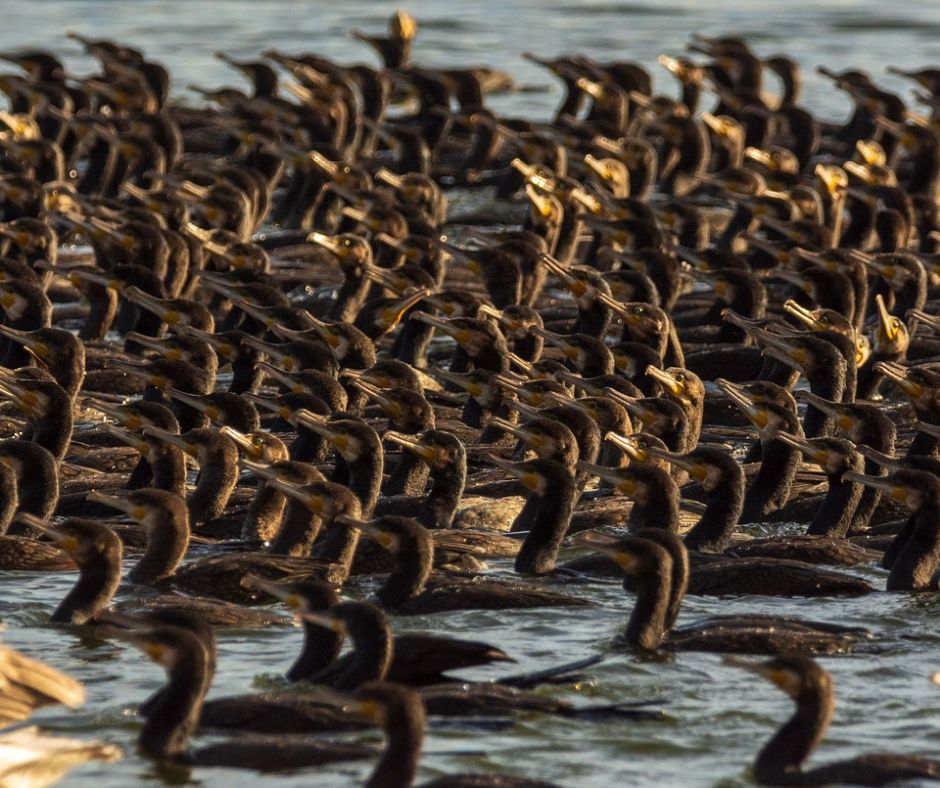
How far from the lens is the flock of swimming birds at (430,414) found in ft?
34.4

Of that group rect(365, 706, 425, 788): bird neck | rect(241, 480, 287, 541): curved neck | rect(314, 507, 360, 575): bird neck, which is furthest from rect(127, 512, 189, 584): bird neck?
rect(365, 706, 425, 788): bird neck

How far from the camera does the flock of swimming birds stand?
10.5 m

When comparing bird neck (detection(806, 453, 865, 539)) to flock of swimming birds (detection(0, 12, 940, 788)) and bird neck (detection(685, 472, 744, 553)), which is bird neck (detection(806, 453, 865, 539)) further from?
bird neck (detection(685, 472, 744, 553))

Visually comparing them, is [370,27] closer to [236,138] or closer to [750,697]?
[236,138]

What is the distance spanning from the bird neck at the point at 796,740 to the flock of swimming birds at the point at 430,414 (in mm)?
14

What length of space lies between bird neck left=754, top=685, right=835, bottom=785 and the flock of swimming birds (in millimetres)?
14

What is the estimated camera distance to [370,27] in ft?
143

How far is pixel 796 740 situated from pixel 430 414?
5485 millimetres

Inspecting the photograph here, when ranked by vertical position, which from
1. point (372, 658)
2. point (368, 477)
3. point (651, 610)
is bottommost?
point (368, 477)

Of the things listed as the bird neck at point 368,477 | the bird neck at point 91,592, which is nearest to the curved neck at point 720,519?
the bird neck at point 368,477

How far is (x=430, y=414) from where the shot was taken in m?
14.9

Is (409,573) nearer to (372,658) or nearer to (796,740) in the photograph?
(372,658)

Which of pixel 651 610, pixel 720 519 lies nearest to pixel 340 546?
pixel 651 610

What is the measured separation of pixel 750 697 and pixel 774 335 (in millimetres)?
5653
